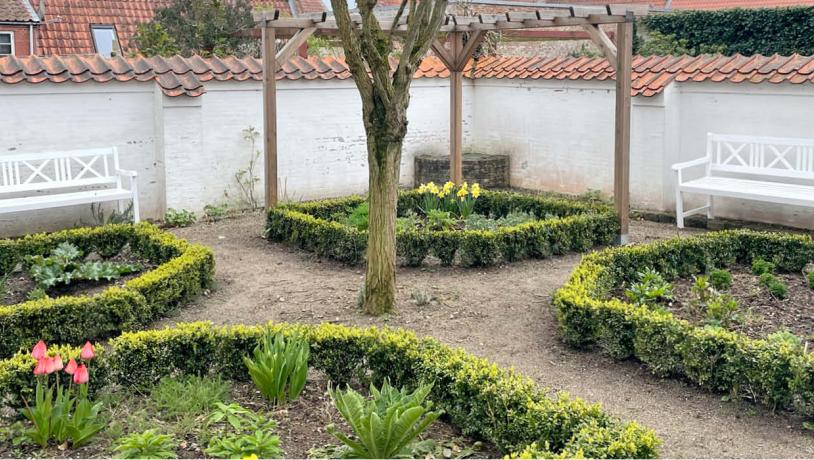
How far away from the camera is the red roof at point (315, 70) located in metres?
10.6

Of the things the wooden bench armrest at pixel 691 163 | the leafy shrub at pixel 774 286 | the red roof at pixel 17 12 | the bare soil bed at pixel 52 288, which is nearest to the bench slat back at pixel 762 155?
the wooden bench armrest at pixel 691 163

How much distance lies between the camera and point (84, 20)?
2142 centimetres

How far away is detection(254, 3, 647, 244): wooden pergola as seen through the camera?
9.86 meters

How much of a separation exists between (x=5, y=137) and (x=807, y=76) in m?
9.40

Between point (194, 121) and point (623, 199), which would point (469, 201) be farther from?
point (194, 121)

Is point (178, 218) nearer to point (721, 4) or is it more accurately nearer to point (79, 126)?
point (79, 126)

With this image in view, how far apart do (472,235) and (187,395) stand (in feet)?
14.5

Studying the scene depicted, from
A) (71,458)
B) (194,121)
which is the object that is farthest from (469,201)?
(71,458)

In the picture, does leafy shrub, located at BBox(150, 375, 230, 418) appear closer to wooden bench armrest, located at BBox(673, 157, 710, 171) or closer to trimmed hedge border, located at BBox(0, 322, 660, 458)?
trimmed hedge border, located at BBox(0, 322, 660, 458)

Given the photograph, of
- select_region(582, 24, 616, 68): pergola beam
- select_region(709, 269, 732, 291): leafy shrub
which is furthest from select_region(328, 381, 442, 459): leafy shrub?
select_region(582, 24, 616, 68): pergola beam

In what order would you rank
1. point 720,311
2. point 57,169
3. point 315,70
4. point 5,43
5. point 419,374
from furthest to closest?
point 5,43 < point 315,70 < point 57,169 < point 720,311 < point 419,374

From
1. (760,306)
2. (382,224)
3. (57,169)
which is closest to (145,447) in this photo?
(382,224)

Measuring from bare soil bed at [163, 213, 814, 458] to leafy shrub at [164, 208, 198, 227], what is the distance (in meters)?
0.40

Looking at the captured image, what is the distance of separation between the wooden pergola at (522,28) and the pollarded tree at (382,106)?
2.99 meters
